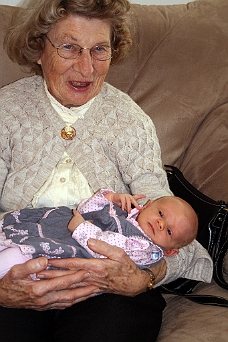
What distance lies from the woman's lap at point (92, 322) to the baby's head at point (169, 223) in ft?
0.67

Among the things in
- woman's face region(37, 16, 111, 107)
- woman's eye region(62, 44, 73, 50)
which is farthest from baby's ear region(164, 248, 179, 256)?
woman's eye region(62, 44, 73, 50)

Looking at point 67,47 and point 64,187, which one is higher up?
point 67,47

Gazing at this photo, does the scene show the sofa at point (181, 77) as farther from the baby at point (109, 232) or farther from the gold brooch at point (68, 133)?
the baby at point (109, 232)

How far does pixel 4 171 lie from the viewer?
199 cm

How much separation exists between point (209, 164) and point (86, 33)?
66 cm

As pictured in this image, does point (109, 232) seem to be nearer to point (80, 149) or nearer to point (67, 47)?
point (80, 149)

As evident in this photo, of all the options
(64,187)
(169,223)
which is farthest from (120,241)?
(64,187)

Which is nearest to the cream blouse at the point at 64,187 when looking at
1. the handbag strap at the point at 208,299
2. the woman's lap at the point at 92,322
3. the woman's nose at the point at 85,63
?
the woman's nose at the point at 85,63

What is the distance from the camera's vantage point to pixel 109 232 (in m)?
1.64

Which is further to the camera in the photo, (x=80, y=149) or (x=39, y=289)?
(x=80, y=149)

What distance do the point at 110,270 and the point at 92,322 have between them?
0.15 m

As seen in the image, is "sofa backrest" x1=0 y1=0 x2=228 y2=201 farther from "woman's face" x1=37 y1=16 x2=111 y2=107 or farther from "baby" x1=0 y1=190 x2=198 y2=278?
"baby" x1=0 y1=190 x2=198 y2=278

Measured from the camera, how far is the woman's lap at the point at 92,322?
1.58 m

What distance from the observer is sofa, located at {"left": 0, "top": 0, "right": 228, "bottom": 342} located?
2.17 metres
